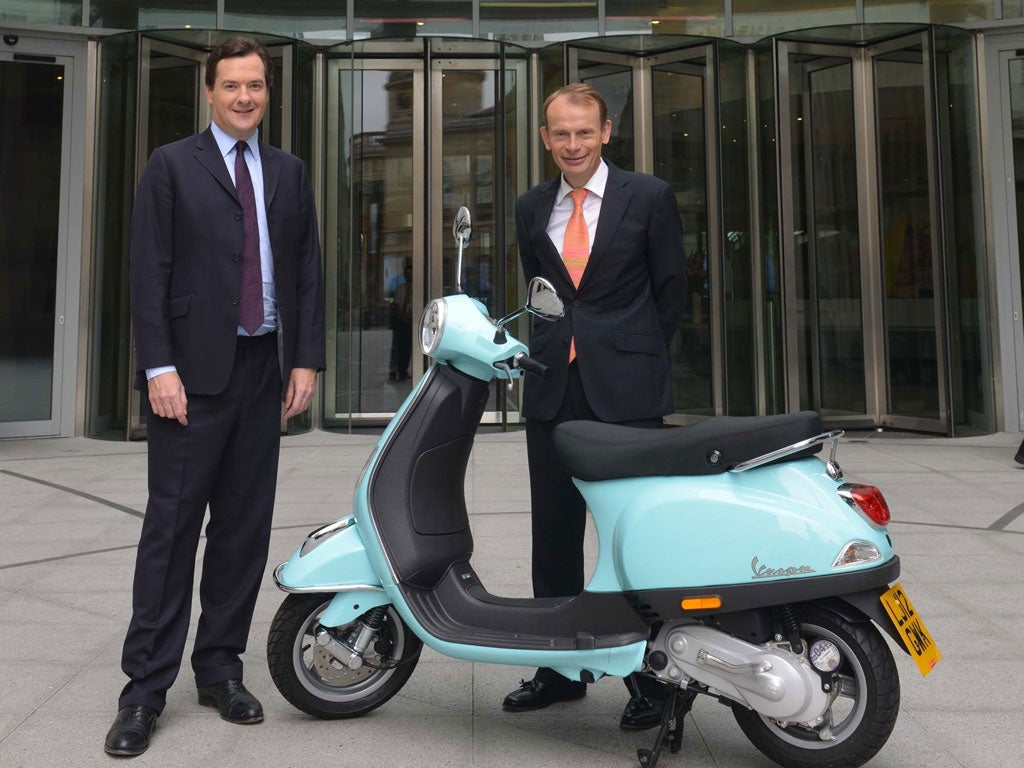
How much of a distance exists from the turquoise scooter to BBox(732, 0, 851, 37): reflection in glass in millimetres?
7561

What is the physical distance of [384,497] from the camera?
2295 millimetres

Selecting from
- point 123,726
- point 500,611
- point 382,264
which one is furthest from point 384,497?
point 382,264

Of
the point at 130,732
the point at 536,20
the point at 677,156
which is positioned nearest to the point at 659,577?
the point at 130,732

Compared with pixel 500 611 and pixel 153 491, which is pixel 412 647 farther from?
pixel 153 491

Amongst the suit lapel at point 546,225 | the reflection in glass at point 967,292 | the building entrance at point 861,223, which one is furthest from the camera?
the building entrance at point 861,223

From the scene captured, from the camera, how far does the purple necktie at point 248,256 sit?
2.39 m

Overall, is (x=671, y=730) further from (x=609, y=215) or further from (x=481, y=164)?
(x=481, y=164)

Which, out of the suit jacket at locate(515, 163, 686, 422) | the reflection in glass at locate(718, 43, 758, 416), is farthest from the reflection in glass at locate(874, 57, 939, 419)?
the suit jacket at locate(515, 163, 686, 422)

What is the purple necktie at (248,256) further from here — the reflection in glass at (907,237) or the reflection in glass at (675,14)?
the reflection in glass at (675,14)

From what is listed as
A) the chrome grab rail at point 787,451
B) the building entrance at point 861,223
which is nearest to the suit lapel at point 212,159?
the chrome grab rail at point 787,451

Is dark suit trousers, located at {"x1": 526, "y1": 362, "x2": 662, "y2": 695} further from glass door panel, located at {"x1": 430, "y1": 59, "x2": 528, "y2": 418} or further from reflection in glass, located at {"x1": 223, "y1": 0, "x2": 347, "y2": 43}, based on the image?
reflection in glass, located at {"x1": 223, "y1": 0, "x2": 347, "y2": 43}

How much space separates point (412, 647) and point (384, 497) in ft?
1.19

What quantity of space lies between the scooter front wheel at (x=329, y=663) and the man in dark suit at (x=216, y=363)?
14 centimetres

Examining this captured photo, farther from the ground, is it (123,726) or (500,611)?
(500,611)
